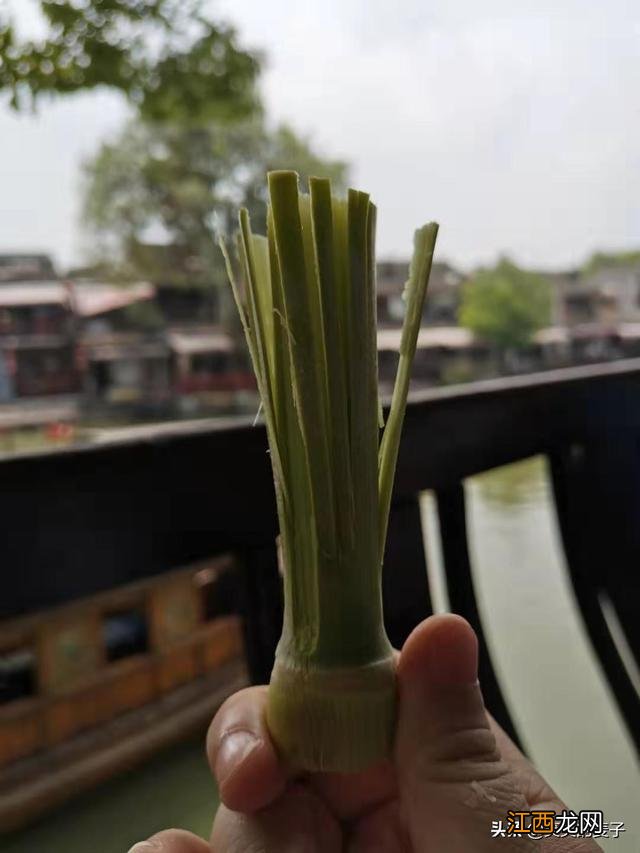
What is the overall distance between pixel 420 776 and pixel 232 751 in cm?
8

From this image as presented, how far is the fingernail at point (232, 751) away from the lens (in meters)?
0.27

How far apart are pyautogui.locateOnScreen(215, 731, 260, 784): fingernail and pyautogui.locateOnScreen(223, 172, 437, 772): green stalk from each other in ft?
0.04

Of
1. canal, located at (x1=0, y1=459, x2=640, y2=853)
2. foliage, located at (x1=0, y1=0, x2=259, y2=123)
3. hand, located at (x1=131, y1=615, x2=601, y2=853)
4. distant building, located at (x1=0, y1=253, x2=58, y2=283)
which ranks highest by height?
foliage, located at (x1=0, y1=0, x2=259, y2=123)

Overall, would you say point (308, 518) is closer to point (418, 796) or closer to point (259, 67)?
point (418, 796)

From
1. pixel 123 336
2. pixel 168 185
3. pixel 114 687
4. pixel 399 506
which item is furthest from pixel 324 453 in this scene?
pixel 168 185

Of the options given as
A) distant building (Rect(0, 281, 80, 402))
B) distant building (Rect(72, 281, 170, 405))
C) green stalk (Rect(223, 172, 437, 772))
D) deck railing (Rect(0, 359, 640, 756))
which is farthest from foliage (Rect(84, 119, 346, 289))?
green stalk (Rect(223, 172, 437, 772))

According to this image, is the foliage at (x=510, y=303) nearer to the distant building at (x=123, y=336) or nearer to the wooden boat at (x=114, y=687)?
the wooden boat at (x=114, y=687)

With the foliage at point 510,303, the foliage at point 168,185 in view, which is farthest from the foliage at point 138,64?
the foliage at point 510,303

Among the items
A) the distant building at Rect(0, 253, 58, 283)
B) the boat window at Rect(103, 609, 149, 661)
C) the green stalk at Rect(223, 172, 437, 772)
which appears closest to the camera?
the green stalk at Rect(223, 172, 437, 772)

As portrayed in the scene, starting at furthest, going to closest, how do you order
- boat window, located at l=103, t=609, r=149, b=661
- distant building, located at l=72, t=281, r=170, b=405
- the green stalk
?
distant building, located at l=72, t=281, r=170, b=405
boat window, located at l=103, t=609, r=149, b=661
the green stalk

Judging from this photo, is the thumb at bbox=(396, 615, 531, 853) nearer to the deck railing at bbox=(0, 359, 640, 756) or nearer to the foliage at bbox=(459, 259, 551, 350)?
the deck railing at bbox=(0, 359, 640, 756)

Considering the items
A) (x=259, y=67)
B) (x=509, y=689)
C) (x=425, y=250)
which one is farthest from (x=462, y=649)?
(x=259, y=67)

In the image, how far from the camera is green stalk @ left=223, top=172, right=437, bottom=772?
262 mm

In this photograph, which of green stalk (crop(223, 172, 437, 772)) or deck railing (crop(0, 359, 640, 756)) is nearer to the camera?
green stalk (crop(223, 172, 437, 772))
